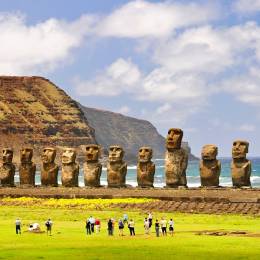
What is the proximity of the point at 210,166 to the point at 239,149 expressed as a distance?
2.07 m

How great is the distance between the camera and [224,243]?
30.1 m

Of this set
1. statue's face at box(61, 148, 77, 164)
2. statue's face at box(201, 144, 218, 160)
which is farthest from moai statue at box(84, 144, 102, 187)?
statue's face at box(201, 144, 218, 160)

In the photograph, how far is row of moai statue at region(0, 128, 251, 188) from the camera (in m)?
48.8

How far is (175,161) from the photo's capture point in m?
50.6

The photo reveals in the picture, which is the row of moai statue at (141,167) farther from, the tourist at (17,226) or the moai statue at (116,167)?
the tourist at (17,226)

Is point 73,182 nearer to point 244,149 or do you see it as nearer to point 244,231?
point 244,149

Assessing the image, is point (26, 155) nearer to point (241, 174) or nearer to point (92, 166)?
point (92, 166)

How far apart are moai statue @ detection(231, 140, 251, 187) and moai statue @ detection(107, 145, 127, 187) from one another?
8.03 metres

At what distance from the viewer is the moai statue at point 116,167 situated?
5312cm

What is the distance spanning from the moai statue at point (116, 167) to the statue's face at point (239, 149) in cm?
807

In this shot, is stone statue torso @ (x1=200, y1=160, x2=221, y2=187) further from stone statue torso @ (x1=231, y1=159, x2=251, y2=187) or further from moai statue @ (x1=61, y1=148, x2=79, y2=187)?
moai statue @ (x1=61, y1=148, x2=79, y2=187)

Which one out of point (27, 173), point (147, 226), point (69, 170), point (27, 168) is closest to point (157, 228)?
point (147, 226)

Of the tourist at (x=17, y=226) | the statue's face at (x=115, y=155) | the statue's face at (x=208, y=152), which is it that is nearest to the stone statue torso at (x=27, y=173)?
the statue's face at (x=115, y=155)

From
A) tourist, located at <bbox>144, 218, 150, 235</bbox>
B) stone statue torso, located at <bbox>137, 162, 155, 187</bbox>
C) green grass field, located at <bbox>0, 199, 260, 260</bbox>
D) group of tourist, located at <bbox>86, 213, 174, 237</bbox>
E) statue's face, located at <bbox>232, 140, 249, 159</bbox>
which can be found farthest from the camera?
stone statue torso, located at <bbox>137, 162, 155, 187</bbox>
